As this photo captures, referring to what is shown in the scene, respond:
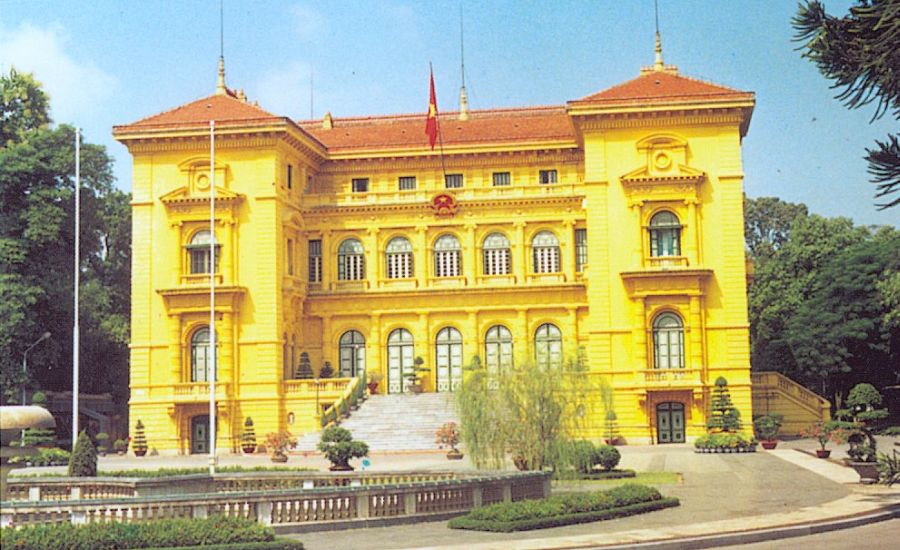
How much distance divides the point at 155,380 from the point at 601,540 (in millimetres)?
37867

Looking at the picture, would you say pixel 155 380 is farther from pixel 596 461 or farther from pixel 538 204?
pixel 596 461

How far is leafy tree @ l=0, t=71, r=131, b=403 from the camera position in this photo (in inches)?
2154

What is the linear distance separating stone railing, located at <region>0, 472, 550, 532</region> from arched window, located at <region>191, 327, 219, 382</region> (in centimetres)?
3094

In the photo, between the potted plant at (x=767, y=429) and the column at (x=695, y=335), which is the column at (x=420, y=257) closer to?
the column at (x=695, y=335)

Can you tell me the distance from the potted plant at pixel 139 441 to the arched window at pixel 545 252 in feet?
63.9

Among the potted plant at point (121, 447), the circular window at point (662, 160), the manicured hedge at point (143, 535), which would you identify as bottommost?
the potted plant at point (121, 447)

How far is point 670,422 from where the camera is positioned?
5194 centimetres

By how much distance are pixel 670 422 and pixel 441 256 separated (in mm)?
13868

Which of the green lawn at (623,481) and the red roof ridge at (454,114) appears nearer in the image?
the green lawn at (623,481)

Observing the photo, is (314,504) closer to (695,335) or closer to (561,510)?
(561,510)

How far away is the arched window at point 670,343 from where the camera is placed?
52.2 meters

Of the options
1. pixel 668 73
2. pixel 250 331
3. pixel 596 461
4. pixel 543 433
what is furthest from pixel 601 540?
pixel 668 73

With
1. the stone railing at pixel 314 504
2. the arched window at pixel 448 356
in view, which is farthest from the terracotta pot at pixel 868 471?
the arched window at pixel 448 356

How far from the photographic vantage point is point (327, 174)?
60.7 metres
